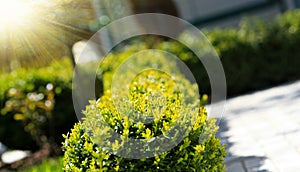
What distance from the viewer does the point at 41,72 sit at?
9.62m

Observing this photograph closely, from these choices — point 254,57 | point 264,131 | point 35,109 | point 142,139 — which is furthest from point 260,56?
point 142,139

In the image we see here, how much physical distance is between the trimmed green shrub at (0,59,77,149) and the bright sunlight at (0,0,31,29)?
155 cm

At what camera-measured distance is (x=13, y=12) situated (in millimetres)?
6977

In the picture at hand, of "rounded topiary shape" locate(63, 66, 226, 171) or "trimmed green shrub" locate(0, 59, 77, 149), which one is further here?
"trimmed green shrub" locate(0, 59, 77, 149)

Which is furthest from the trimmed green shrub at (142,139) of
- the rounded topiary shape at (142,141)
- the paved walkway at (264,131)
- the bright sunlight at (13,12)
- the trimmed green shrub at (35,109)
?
the trimmed green shrub at (35,109)

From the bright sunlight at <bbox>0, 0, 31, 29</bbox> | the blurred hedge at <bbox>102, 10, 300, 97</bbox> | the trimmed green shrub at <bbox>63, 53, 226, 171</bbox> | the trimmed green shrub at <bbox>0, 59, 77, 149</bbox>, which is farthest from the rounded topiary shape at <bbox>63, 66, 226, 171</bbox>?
the blurred hedge at <bbox>102, 10, 300, 97</bbox>

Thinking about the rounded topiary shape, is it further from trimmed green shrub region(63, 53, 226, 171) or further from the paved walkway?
the paved walkway

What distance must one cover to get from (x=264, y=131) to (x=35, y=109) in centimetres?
383

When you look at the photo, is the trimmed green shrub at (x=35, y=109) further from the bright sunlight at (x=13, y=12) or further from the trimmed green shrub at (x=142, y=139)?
the trimmed green shrub at (x=142, y=139)

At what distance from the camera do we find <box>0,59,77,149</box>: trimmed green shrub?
8664 millimetres

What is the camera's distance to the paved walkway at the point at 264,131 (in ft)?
17.9

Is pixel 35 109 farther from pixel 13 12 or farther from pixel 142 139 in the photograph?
pixel 142 139

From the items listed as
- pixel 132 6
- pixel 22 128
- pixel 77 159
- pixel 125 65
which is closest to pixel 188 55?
pixel 125 65

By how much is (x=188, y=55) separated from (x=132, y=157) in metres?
7.39
